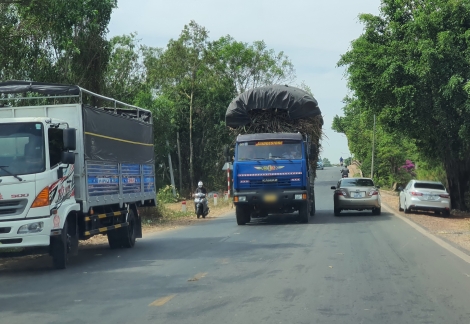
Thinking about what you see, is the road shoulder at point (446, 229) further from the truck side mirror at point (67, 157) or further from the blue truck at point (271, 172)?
the truck side mirror at point (67, 157)

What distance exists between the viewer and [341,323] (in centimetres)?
737

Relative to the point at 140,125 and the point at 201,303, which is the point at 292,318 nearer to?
the point at 201,303

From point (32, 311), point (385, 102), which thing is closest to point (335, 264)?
point (32, 311)

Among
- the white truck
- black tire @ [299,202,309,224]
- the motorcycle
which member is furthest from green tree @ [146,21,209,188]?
the white truck

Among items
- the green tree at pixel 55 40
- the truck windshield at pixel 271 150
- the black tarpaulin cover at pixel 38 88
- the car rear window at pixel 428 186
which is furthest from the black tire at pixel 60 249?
the car rear window at pixel 428 186

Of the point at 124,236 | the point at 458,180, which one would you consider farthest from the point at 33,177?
the point at 458,180

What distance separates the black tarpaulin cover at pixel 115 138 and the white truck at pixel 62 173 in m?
0.02

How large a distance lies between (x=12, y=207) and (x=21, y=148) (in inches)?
41.8

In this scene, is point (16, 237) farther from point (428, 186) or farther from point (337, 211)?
point (428, 186)

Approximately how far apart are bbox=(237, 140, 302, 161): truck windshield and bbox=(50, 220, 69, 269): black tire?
10578 mm

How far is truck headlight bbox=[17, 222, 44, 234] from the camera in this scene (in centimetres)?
1115

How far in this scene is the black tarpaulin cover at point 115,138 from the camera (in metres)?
13.1

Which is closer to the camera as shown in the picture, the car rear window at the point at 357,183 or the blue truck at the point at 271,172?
the blue truck at the point at 271,172

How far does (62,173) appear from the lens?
1188cm
